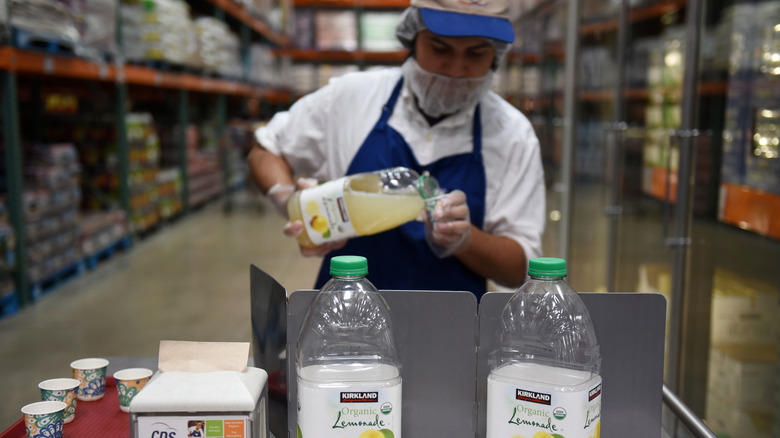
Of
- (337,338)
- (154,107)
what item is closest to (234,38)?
(154,107)

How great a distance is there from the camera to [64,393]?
119 cm

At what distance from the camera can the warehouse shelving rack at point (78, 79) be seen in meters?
4.21

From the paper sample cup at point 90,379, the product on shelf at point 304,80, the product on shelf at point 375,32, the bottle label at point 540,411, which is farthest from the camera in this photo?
the product on shelf at point 304,80

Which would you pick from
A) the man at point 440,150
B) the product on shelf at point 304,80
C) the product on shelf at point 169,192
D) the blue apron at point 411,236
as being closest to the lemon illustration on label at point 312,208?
the man at point 440,150

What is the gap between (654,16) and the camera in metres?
3.86

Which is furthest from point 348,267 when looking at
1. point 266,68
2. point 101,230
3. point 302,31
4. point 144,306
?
point 266,68

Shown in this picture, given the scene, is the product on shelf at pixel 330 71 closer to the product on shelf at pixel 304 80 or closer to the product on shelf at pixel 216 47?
the product on shelf at pixel 304 80

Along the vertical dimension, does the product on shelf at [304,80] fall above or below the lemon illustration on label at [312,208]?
above

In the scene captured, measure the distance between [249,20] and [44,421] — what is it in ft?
31.5

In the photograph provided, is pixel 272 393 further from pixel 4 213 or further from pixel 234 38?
pixel 234 38

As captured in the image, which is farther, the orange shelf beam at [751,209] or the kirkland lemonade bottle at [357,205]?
the orange shelf beam at [751,209]

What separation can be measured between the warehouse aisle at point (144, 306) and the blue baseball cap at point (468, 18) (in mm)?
2505

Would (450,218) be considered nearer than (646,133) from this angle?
Yes

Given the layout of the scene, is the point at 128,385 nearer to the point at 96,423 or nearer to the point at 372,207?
the point at 96,423
